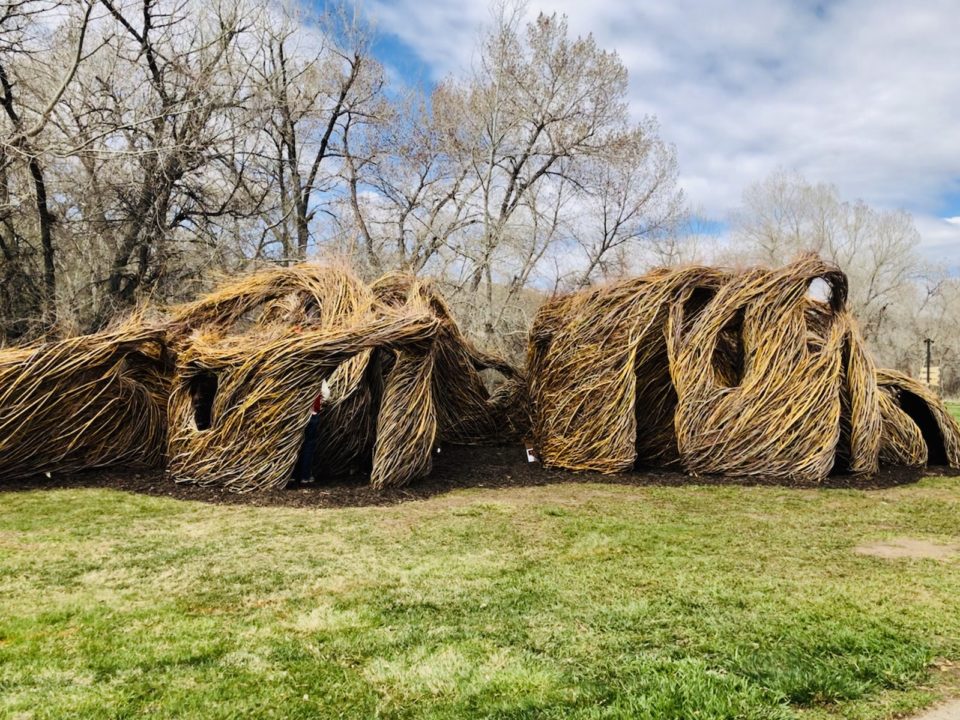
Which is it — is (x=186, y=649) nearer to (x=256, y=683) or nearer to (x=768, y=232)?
(x=256, y=683)

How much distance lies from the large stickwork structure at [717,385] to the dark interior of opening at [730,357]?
15cm

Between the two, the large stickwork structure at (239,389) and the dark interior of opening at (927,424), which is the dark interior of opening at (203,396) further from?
the dark interior of opening at (927,424)

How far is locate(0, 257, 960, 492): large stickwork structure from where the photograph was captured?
7.79 metres

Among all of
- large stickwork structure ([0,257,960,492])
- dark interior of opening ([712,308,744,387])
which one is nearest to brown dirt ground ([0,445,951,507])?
large stickwork structure ([0,257,960,492])

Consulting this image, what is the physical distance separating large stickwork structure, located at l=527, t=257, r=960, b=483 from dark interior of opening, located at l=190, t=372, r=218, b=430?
4.47m

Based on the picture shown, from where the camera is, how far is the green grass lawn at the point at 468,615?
3.05 metres

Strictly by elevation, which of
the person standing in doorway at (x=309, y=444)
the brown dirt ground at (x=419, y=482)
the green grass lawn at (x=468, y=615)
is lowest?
the green grass lawn at (x=468, y=615)

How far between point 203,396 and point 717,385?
22.0ft

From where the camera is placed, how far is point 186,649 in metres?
3.57

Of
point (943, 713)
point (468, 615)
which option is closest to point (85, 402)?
point (468, 615)

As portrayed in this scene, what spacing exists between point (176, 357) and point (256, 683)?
6.39m

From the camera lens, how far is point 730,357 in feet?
33.6

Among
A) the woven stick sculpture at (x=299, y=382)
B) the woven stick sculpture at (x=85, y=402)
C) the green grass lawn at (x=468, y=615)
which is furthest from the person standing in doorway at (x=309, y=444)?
the woven stick sculpture at (x=85, y=402)

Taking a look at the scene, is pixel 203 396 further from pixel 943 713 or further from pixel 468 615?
pixel 943 713
